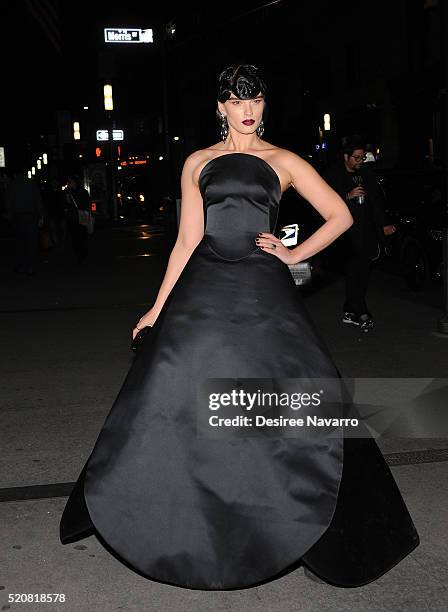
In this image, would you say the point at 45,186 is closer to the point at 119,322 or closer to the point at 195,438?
the point at 119,322

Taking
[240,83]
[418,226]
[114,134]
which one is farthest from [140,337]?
[114,134]

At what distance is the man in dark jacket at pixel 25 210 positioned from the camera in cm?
1583

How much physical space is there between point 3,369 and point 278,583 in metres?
5.07

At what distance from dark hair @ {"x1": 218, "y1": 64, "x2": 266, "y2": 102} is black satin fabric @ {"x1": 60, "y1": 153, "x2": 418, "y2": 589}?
2.16 feet

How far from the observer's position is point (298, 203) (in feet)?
48.5

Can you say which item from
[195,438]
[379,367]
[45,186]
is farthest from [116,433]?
[45,186]

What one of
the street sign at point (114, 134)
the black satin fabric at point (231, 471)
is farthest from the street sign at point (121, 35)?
the black satin fabric at point (231, 471)

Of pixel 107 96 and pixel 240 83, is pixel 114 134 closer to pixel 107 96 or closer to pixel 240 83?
pixel 107 96

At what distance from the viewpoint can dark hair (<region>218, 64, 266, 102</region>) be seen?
3762mm

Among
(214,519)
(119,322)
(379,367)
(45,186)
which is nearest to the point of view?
(214,519)

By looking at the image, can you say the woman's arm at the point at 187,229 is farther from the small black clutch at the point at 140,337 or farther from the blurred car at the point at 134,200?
the blurred car at the point at 134,200

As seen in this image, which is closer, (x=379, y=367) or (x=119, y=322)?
(x=379, y=367)

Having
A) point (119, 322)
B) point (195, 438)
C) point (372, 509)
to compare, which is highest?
point (195, 438)

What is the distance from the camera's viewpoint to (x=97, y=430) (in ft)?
19.6
